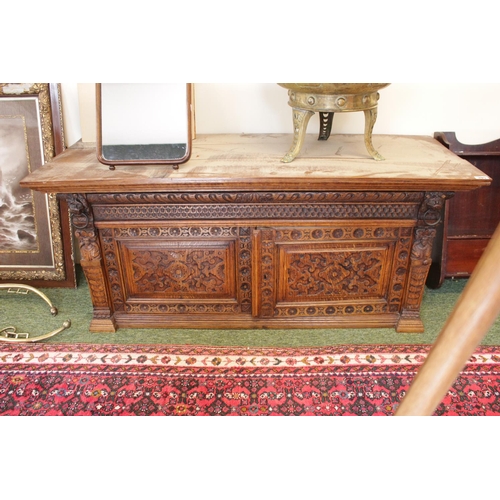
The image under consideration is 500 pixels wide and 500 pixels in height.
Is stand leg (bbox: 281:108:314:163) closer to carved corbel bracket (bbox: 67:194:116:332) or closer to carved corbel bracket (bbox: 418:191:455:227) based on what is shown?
carved corbel bracket (bbox: 418:191:455:227)

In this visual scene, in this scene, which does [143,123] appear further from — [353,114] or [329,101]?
[353,114]

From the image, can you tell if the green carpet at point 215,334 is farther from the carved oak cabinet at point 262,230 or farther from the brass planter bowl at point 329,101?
the brass planter bowl at point 329,101

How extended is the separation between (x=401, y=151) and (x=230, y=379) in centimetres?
137

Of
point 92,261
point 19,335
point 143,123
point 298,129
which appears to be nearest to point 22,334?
point 19,335

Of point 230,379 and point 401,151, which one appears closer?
point 230,379

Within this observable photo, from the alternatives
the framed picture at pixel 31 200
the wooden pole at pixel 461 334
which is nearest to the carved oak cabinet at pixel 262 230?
the framed picture at pixel 31 200

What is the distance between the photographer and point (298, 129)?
2.16m

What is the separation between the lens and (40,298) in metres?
2.78

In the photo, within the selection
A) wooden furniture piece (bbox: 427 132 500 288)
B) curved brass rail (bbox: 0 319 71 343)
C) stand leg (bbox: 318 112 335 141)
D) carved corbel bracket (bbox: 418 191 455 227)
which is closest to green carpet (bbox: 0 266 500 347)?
curved brass rail (bbox: 0 319 71 343)

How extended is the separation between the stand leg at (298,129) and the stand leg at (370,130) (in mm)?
255

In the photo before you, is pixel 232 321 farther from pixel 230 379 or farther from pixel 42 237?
pixel 42 237

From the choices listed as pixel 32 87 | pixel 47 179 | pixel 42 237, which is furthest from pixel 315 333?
pixel 32 87

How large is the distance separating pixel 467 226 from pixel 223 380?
5.43ft
